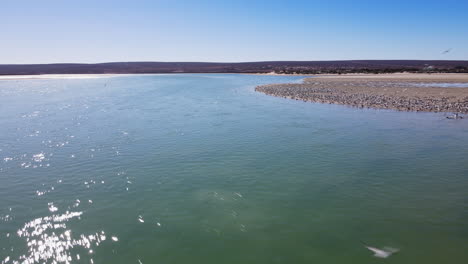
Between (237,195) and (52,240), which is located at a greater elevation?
(237,195)

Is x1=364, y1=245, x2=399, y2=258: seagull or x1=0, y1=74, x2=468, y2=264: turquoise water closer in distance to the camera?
x1=364, y1=245, x2=399, y2=258: seagull

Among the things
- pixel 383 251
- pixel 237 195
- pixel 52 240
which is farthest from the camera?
pixel 237 195

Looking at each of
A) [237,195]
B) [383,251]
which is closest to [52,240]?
[237,195]

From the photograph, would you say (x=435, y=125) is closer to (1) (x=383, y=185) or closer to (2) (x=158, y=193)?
(1) (x=383, y=185)

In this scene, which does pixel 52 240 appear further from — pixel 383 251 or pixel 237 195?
pixel 383 251

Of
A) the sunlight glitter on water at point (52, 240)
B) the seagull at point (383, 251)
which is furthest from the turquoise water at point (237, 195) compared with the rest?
the seagull at point (383, 251)

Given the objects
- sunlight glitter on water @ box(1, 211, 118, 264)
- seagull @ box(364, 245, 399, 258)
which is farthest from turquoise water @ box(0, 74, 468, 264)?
seagull @ box(364, 245, 399, 258)

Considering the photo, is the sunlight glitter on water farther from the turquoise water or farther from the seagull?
the seagull

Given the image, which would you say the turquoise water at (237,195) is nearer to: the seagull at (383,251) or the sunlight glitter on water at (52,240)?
the sunlight glitter on water at (52,240)
